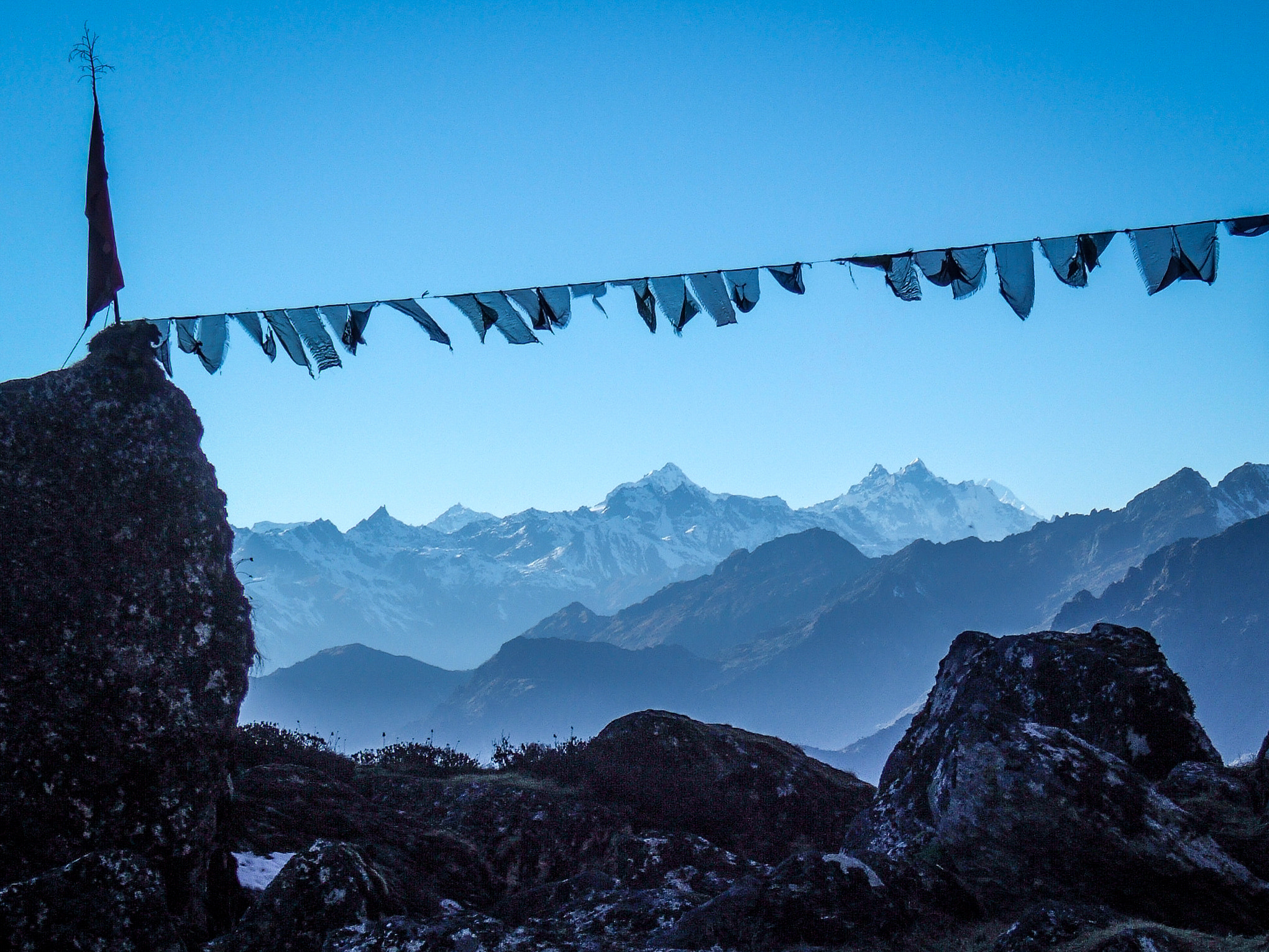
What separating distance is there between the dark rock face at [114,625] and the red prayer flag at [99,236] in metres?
1.01

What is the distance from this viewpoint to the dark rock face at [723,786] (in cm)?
1238

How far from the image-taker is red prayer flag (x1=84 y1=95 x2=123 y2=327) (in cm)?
1038

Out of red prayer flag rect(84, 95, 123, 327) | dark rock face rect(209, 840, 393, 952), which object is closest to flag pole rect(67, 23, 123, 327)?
red prayer flag rect(84, 95, 123, 327)

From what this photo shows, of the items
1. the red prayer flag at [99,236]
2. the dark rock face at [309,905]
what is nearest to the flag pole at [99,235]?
the red prayer flag at [99,236]

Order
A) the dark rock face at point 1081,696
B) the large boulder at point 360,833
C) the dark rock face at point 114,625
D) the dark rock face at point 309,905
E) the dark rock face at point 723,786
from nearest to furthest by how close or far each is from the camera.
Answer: the dark rock face at point 309,905, the dark rock face at point 114,625, the large boulder at point 360,833, the dark rock face at point 1081,696, the dark rock face at point 723,786

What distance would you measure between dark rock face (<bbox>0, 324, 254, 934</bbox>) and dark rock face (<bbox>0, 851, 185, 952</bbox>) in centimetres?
97

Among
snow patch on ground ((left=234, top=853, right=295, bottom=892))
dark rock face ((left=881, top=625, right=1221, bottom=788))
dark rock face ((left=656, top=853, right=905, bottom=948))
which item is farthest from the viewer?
dark rock face ((left=881, top=625, right=1221, bottom=788))

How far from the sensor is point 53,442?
8.64 meters

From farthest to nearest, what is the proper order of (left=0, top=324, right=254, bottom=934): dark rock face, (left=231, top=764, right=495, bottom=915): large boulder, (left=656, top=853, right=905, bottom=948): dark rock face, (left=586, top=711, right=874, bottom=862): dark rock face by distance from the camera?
(left=586, top=711, right=874, bottom=862): dark rock face → (left=231, top=764, right=495, bottom=915): large boulder → (left=0, top=324, right=254, bottom=934): dark rock face → (left=656, top=853, right=905, bottom=948): dark rock face

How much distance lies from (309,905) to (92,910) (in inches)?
58.8

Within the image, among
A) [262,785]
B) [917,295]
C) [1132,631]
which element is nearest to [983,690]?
[1132,631]

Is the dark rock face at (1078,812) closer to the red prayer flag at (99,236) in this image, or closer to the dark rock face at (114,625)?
the dark rock face at (114,625)

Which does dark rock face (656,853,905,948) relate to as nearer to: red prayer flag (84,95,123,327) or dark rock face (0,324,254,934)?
dark rock face (0,324,254,934)

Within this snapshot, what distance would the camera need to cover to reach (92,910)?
19.7 ft
